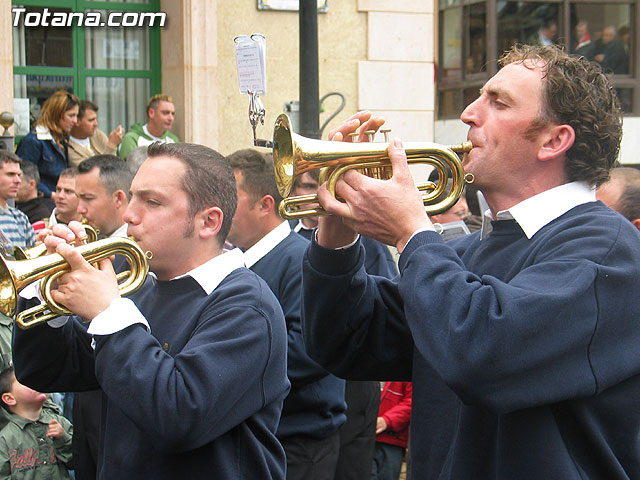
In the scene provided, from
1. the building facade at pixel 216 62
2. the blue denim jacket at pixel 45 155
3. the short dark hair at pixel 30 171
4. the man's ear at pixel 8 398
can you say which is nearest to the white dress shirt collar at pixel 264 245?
the man's ear at pixel 8 398

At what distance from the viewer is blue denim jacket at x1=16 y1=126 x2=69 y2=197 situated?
8102mm

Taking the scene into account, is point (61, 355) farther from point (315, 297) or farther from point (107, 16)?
point (107, 16)

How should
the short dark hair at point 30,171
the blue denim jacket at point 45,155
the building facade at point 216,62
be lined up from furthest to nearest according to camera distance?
the building facade at point 216,62, the blue denim jacket at point 45,155, the short dark hair at point 30,171

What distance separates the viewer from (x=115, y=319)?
8.10 feet

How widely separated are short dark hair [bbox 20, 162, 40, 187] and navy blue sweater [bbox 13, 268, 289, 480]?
4.79m

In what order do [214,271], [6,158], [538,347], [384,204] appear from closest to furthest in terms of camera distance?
1. [538,347]
2. [384,204]
3. [214,271]
4. [6,158]

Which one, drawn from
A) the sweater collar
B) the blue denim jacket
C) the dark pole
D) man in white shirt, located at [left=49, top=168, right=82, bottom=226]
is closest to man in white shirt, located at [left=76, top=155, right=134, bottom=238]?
man in white shirt, located at [left=49, top=168, right=82, bottom=226]

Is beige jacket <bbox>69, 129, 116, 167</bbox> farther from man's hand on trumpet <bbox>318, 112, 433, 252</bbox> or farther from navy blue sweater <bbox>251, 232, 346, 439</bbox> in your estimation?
man's hand on trumpet <bbox>318, 112, 433, 252</bbox>

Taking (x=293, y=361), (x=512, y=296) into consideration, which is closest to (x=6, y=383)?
(x=293, y=361)

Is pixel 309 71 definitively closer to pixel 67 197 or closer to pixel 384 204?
pixel 67 197

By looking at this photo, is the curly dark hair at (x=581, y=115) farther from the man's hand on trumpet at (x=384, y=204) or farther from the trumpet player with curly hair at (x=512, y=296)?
the man's hand on trumpet at (x=384, y=204)

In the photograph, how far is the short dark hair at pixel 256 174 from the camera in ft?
14.3

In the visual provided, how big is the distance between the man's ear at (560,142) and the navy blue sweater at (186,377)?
0.90 m

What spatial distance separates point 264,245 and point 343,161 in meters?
1.87
